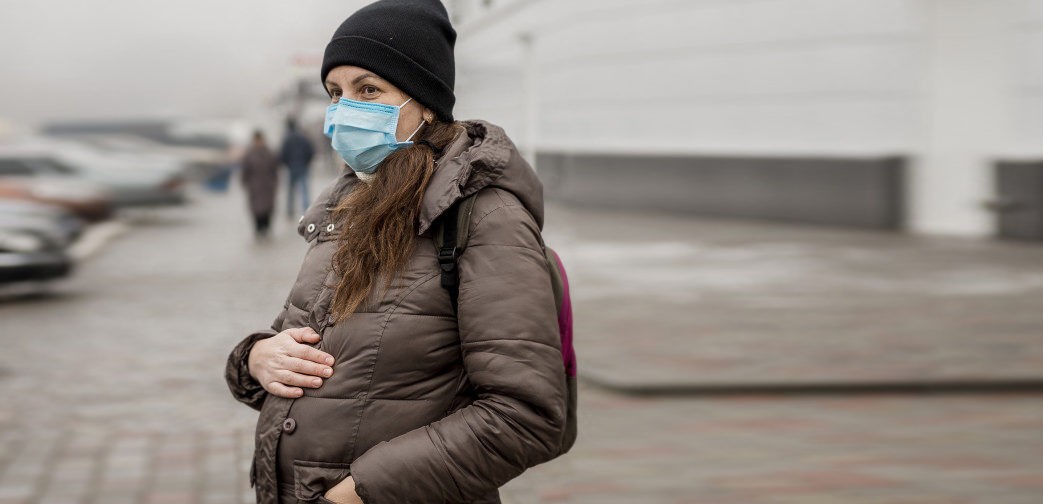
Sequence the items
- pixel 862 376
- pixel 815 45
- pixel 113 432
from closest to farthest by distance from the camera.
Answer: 1. pixel 113 432
2. pixel 862 376
3. pixel 815 45

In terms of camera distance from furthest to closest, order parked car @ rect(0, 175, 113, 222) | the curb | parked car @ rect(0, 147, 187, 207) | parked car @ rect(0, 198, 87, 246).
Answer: parked car @ rect(0, 147, 187, 207) < parked car @ rect(0, 175, 113, 222) < parked car @ rect(0, 198, 87, 246) < the curb

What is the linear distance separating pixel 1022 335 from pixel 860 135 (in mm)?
11542

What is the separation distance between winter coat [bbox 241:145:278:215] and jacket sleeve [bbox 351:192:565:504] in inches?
770

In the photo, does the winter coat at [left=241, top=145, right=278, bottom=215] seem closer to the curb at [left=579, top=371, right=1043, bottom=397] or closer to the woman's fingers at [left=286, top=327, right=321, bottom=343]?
the curb at [left=579, top=371, right=1043, bottom=397]

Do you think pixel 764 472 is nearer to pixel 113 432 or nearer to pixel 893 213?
pixel 113 432

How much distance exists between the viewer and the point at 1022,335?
Answer: 9.73 meters

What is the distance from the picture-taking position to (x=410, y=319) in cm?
234

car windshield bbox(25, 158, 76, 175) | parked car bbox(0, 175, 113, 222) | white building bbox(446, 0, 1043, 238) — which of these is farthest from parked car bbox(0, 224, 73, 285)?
car windshield bbox(25, 158, 76, 175)

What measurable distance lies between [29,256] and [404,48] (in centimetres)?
1252

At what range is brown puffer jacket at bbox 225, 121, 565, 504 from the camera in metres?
2.30

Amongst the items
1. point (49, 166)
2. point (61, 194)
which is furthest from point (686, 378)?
point (49, 166)

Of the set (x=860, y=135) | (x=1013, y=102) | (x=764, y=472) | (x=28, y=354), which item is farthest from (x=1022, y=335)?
(x=860, y=135)

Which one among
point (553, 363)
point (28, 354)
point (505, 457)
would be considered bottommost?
point (28, 354)

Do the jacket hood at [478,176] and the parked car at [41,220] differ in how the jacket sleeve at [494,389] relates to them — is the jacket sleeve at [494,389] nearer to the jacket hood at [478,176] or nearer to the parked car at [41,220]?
the jacket hood at [478,176]
